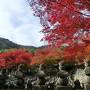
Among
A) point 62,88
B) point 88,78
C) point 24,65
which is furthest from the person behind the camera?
point 24,65

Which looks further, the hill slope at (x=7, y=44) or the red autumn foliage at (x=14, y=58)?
the hill slope at (x=7, y=44)

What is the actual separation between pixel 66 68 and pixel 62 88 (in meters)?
9.19

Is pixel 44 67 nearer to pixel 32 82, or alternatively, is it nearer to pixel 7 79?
pixel 32 82

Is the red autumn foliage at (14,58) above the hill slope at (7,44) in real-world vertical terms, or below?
below

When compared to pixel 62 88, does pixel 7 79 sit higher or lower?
higher

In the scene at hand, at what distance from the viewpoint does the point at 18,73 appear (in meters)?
31.2

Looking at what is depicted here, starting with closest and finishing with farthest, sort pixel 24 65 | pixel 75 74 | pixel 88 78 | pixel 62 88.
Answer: pixel 88 78 → pixel 62 88 → pixel 75 74 → pixel 24 65

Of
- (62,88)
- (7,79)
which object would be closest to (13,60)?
(7,79)

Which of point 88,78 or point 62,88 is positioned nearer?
point 88,78

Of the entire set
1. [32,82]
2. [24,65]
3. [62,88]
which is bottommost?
[62,88]

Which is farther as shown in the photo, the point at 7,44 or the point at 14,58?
the point at 7,44

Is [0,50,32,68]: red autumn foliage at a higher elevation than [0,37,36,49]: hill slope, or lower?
lower

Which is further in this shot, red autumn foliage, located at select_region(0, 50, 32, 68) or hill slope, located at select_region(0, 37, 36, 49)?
hill slope, located at select_region(0, 37, 36, 49)

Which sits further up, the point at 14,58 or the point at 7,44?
the point at 7,44
